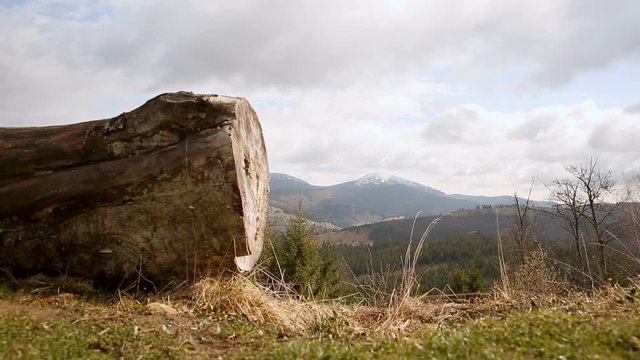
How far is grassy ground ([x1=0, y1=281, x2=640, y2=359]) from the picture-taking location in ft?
13.5

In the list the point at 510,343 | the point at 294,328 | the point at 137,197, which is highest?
the point at 137,197

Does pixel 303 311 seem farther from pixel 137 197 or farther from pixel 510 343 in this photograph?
Answer: pixel 510 343

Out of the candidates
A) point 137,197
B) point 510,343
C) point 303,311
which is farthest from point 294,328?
point 137,197

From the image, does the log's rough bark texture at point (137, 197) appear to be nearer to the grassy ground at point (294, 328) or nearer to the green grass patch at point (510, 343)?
the grassy ground at point (294, 328)

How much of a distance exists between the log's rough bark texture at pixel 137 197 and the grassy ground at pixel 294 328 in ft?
2.24

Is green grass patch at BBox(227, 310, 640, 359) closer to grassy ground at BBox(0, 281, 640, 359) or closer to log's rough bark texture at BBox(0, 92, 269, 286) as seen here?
grassy ground at BBox(0, 281, 640, 359)

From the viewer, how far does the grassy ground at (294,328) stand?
4125 millimetres

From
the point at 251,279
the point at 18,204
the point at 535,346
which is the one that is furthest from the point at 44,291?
the point at 535,346

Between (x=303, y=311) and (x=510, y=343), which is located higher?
(x=510, y=343)

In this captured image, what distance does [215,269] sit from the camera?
8.29 meters

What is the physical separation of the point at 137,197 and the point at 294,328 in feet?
11.4

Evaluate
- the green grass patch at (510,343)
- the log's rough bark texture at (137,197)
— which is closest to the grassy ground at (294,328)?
the green grass patch at (510,343)

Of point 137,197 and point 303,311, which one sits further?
point 137,197

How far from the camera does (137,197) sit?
7.91m
